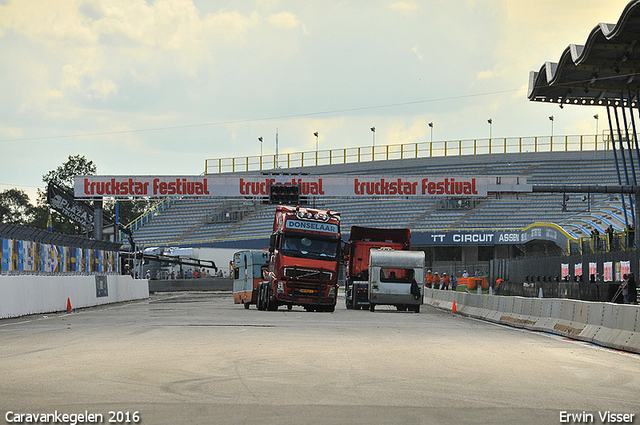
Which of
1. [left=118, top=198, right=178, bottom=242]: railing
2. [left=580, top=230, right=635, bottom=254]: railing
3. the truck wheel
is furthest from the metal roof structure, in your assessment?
[left=118, top=198, right=178, bottom=242]: railing

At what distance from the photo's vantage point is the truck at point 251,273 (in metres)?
36.8

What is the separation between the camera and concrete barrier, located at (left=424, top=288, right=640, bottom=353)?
17.0 m

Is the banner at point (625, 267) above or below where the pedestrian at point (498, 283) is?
above

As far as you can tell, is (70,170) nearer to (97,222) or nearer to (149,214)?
(149,214)

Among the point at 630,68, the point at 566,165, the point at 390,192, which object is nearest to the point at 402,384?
the point at 630,68

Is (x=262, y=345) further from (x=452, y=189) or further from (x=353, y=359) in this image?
(x=452, y=189)

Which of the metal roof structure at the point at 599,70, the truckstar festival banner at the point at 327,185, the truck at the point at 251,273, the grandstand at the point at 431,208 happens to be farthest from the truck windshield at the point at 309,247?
the grandstand at the point at 431,208

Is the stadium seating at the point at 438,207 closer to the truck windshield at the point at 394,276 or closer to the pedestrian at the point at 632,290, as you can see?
the truck windshield at the point at 394,276

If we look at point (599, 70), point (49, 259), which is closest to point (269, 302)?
point (49, 259)

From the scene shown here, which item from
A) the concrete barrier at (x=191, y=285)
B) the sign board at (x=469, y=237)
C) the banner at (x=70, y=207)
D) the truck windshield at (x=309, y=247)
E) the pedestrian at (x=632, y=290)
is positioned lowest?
the concrete barrier at (x=191, y=285)

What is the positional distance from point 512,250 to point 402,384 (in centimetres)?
6186

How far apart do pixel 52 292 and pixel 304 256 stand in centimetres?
854

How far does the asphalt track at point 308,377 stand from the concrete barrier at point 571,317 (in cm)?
53

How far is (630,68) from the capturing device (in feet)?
133
